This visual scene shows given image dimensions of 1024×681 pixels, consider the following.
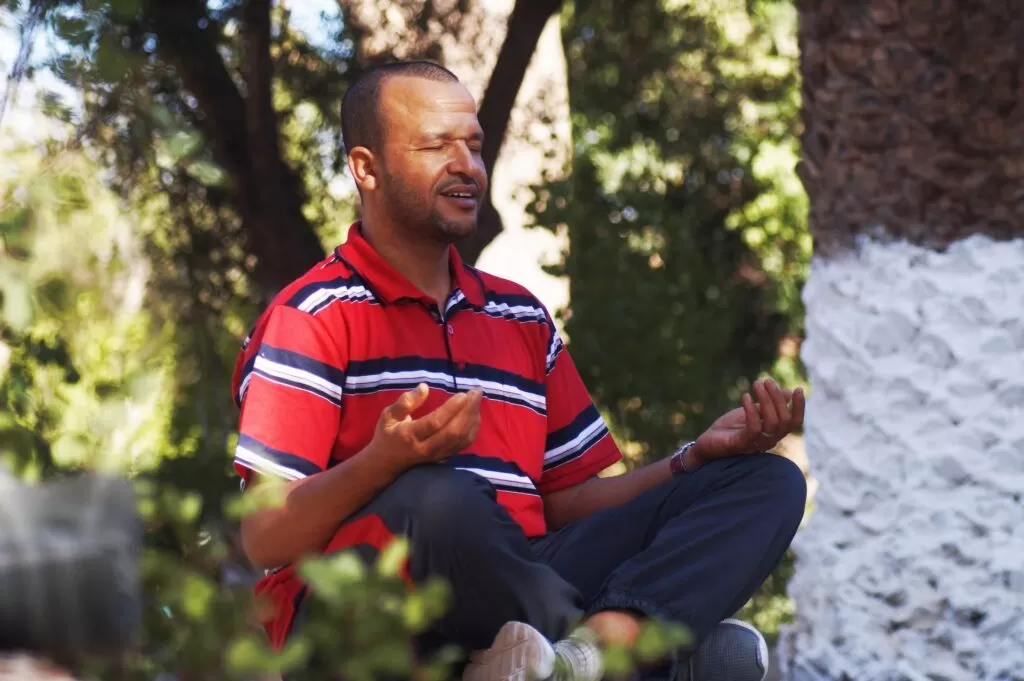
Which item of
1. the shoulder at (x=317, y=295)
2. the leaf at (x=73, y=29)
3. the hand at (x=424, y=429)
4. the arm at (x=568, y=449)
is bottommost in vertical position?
the arm at (x=568, y=449)

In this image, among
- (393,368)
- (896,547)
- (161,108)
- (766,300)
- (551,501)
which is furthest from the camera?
(766,300)

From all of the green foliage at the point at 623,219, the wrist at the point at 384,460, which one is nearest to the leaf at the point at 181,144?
the wrist at the point at 384,460

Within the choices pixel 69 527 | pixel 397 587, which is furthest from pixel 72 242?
pixel 397 587

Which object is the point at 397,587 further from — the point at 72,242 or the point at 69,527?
→ the point at 72,242

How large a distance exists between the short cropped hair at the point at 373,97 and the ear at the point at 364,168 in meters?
0.02

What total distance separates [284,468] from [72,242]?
112cm

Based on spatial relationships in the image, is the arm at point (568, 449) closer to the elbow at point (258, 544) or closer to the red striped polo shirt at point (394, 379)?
the red striped polo shirt at point (394, 379)

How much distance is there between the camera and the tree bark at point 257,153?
6.21 metres

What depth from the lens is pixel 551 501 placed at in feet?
11.1

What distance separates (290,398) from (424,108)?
0.82 metres

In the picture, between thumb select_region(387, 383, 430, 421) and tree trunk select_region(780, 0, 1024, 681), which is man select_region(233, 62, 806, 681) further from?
tree trunk select_region(780, 0, 1024, 681)

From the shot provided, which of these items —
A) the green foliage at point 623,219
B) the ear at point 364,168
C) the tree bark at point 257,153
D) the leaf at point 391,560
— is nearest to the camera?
the leaf at point 391,560

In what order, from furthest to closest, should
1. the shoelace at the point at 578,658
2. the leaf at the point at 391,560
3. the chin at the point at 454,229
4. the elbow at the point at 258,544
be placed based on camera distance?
1. the chin at the point at 454,229
2. the elbow at the point at 258,544
3. the shoelace at the point at 578,658
4. the leaf at the point at 391,560

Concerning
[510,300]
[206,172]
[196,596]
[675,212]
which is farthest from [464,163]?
[675,212]
